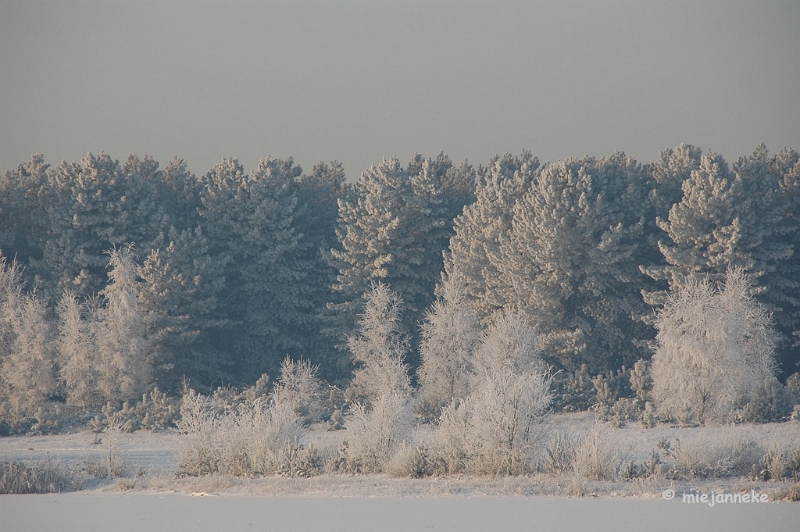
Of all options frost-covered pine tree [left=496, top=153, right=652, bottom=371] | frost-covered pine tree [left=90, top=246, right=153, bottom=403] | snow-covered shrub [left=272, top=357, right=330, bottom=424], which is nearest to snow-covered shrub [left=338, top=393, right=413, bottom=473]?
snow-covered shrub [left=272, top=357, right=330, bottom=424]

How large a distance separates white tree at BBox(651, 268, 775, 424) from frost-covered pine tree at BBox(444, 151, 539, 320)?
1122 cm

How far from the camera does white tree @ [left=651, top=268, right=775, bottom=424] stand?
28.6 metres

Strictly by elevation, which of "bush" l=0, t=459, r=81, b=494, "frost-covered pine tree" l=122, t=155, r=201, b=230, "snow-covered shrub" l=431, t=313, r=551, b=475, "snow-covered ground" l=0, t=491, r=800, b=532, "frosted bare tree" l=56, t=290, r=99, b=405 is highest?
"frost-covered pine tree" l=122, t=155, r=201, b=230

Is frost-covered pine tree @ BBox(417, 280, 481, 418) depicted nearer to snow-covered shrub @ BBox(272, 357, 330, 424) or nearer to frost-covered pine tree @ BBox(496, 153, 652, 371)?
frost-covered pine tree @ BBox(496, 153, 652, 371)

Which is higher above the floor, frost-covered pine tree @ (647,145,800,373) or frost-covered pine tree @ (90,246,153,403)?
frost-covered pine tree @ (647,145,800,373)

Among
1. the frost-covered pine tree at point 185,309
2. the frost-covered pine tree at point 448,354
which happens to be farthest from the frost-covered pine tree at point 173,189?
the frost-covered pine tree at point 448,354

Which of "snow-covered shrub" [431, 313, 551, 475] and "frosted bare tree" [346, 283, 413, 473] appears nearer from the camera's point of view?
"snow-covered shrub" [431, 313, 551, 475]

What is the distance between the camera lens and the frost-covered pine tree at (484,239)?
41.1 m

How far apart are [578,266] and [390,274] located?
9276mm

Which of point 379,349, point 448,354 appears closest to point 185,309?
point 379,349

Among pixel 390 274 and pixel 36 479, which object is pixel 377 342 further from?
pixel 36 479

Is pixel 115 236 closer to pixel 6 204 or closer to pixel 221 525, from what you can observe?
pixel 6 204

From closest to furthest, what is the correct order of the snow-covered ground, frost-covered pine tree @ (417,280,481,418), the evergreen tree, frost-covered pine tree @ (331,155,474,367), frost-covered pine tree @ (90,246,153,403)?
the snow-covered ground
frost-covered pine tree @ (417,280,481,418)
frost-covered pine tree @ (90,246,153,403)
frost-covered pine tree @ (331,155,474,367)
the evergreen tree

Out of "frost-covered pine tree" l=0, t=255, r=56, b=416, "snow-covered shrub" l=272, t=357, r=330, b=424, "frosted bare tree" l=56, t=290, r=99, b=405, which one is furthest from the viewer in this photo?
"frosted bare tree" l=56, t=290, r=99, b=405
